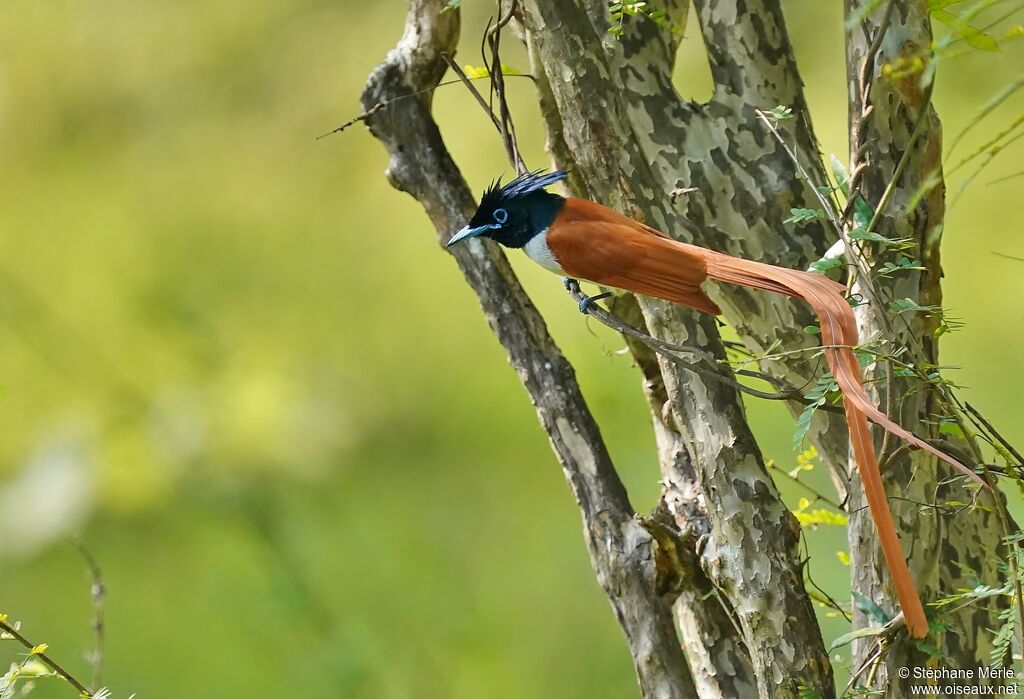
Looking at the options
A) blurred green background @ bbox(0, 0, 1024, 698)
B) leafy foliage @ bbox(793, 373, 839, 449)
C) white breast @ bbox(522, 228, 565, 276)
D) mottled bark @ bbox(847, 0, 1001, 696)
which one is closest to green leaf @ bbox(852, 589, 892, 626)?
mottled bark @ bbox(847, 0, 1001, 696)

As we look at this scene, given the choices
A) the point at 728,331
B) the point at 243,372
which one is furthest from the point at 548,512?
the point at 728,331

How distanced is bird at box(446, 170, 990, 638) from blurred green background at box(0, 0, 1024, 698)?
0.96 metres

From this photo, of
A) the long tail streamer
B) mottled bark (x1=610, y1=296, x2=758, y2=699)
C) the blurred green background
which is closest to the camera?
the long tail streamer

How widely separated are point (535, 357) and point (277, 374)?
3.63 ft

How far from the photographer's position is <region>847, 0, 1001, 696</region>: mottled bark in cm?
62

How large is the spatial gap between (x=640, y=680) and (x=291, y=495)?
1.16m

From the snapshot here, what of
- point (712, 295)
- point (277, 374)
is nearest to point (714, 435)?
point (712, 295)

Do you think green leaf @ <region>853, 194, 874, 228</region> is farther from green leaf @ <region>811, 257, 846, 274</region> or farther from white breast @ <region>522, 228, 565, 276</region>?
white breast @ <region>522, 228, 565, 276</region>

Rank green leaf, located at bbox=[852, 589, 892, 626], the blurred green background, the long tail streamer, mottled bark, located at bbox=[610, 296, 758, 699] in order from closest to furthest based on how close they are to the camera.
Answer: the long tail streamer, green leaf, located at bbox=[852, 589, 892, 626], mottled bark, located at bbox=[610, 296, 758, 699], the blurred green background

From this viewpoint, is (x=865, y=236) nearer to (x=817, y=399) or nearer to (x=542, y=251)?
(x=817, y=399)

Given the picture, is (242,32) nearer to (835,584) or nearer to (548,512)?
(548,512)

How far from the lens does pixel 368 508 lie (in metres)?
1.98

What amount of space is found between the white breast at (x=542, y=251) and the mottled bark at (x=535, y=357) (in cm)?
17

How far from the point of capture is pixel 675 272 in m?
0.61
